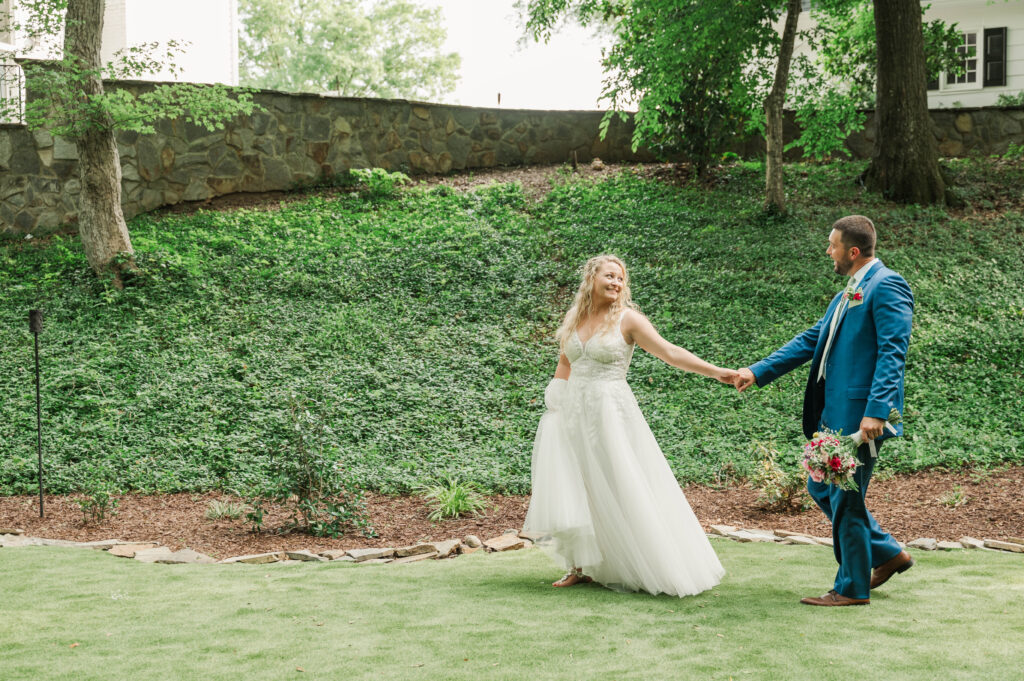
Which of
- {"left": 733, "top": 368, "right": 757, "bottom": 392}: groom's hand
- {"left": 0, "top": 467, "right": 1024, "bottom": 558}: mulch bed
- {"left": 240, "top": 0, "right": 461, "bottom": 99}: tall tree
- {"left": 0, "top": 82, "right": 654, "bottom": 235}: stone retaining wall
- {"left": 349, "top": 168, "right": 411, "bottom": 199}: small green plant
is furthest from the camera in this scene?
{"left": 240, "top": 0, "right": 461, "bottom": 99}: tall tree

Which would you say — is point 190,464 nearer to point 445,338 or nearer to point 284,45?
point 445,338

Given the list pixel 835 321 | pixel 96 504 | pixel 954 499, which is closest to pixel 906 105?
pixel 954 499

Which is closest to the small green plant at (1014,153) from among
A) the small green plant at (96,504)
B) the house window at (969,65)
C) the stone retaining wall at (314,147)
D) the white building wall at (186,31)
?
the stone retaining wall at (314,147)

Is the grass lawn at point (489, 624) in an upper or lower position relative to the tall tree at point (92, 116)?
lower

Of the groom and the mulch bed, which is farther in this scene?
the mulch bed

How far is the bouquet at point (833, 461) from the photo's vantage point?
13.9 feet

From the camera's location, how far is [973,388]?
30.9 ft

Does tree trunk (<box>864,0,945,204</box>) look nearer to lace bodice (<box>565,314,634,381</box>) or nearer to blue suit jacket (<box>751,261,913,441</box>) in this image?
blue suit jacket (<box>751,261,913,441</box>)

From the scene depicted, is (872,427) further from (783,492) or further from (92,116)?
(92,116)

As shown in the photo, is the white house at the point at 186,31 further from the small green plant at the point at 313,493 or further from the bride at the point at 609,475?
the bride at the point at 609,475

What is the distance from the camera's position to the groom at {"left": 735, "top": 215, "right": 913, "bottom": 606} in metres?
4.30

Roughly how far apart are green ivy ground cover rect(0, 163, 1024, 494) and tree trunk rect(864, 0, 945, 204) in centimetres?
74

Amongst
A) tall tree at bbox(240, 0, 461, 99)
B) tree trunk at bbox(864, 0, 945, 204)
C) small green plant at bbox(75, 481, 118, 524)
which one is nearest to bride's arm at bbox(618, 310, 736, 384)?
small green plant at bbox(75, 481, 118, 524)

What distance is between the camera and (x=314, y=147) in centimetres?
1627
